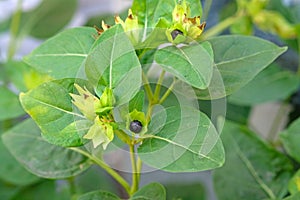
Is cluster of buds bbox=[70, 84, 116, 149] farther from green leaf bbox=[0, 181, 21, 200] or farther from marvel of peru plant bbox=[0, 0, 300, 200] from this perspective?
green leaf bbox=[0, 181, 21, 200]

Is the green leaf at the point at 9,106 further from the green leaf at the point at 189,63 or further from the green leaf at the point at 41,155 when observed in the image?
the green leaf at the point at 189,63

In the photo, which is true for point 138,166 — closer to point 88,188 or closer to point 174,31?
point 174,31

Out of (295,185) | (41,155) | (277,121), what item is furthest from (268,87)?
(41,155)

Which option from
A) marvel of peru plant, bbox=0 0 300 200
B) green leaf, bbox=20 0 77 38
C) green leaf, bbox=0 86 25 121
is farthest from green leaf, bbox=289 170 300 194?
green leaf, bbox=20 0 77 38

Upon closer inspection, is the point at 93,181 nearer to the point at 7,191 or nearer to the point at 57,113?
the point at 7,191

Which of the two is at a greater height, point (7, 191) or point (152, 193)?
point (152, 193)

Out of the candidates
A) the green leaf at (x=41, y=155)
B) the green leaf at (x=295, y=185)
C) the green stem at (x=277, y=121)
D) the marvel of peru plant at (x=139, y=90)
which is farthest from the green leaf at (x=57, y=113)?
the green stem at (x=277, y=121)

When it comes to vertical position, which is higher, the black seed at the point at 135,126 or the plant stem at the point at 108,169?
the black seed at the point at 135,126
